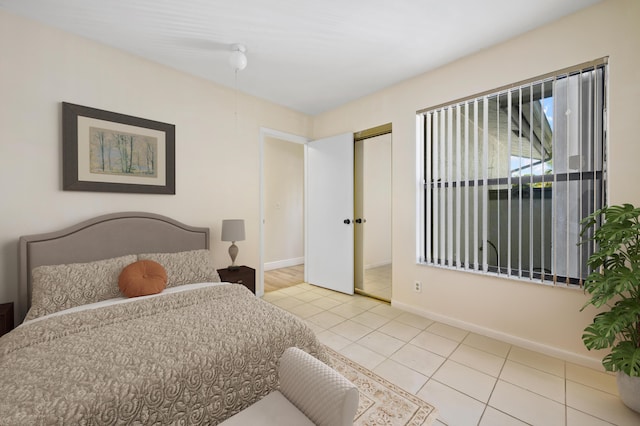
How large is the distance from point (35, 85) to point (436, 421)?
3709mm

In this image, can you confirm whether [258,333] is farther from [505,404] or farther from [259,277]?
[259,277]

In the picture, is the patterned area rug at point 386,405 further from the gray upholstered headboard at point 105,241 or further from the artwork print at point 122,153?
the artwork print at point 122,153

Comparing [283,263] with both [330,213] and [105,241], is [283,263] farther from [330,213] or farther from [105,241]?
[105,241]

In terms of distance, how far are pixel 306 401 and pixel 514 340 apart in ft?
7.16

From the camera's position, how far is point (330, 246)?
390 cm

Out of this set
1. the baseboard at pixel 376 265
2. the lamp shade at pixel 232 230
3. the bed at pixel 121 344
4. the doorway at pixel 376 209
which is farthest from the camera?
the baseboard at pixel 376 265

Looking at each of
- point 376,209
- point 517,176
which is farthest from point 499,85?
point 376,209

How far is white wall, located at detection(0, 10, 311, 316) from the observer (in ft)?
6.61

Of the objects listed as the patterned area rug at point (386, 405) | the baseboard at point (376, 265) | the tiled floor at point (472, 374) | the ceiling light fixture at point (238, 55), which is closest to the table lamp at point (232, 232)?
the tiled floor at point (472, 374)

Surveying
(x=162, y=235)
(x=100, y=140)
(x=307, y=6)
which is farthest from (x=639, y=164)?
(x=100, y=140)

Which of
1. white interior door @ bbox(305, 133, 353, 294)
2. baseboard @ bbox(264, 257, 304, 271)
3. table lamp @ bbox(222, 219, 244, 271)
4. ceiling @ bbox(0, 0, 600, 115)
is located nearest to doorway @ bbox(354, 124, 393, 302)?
white interior door @ bbox(305, 133, 353, 294)

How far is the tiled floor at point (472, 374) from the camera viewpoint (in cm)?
156

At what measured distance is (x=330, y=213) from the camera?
12.8ft

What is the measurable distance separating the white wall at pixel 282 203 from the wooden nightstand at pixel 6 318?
3521mm
